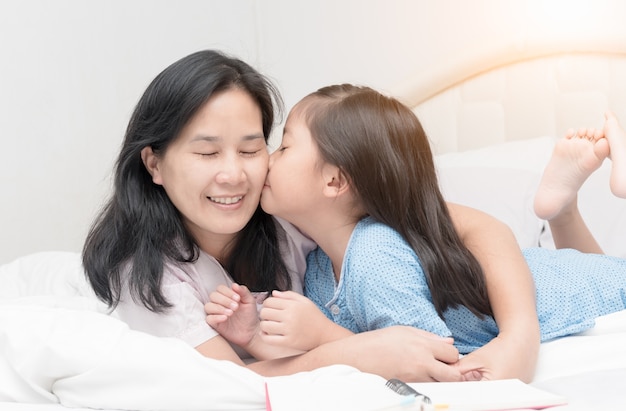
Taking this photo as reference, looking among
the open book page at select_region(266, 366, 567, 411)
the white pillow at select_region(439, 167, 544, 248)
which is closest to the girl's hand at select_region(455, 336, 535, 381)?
the open book page at select_region(266, 366, 567, 411)

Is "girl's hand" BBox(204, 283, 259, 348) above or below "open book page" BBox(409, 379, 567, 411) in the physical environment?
below

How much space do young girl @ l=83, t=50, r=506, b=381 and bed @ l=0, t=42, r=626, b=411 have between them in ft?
0.60

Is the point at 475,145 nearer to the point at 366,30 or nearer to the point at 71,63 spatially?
the point at 366,30

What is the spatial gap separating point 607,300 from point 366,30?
4.74ft

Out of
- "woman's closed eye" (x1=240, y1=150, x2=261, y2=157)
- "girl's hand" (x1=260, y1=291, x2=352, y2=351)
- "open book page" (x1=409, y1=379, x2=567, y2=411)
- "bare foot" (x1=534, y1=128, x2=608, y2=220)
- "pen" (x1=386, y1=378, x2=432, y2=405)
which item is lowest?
"girl's hand" (x1=260, y1=291, x2=352, y2=351)

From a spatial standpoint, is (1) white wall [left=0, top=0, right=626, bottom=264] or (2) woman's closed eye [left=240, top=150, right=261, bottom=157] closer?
(2) woman's closed eye [left=240, top=150, right=261, bottom=157]

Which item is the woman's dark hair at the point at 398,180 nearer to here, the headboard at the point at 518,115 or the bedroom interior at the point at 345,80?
the bedroom interior at the point at 345,80

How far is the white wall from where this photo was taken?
8.14 feet

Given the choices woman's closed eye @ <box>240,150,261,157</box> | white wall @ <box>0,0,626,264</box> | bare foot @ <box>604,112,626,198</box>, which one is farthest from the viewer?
white wall @ <box>0,0,626,264</box>

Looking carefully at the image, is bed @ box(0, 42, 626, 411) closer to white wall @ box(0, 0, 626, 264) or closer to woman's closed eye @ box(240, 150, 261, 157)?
white wall @ box(0, 0, 626, 264)

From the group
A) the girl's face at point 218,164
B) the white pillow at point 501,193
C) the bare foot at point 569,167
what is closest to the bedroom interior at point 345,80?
the white pillow at point 501,193

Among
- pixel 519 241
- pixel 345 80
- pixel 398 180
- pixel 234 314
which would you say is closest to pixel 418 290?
pixel 398 180

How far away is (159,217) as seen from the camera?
1.40m

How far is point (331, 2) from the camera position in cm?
270
